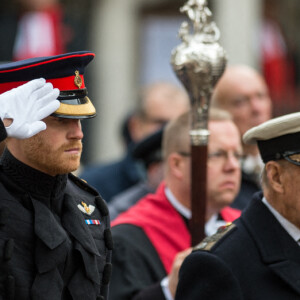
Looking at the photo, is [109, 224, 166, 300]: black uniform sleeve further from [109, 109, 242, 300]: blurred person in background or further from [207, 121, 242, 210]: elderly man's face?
[207, 121, 242, 210]: elderly man's face

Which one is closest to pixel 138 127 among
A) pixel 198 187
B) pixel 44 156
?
pixel 198 187

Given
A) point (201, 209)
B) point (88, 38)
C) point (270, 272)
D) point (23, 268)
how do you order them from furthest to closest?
point (88, 38), point (201, 209), point (270, 272), point (23, 268)

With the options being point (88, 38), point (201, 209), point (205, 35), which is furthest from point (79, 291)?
point (88, 38)

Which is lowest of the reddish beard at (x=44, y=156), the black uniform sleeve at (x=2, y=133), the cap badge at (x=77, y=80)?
the reddish beard at (x=44, y=156)

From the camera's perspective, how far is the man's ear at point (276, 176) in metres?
4.16

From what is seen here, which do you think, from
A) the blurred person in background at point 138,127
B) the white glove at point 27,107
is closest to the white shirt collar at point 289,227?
the white glove at point 27,107

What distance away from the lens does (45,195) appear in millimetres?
3723

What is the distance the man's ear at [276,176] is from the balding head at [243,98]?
283 cm

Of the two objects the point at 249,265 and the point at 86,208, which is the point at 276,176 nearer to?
the point at 249,265

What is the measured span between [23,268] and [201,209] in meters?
1.47

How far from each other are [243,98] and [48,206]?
3659mm

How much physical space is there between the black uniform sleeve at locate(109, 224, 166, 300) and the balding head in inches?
75.8

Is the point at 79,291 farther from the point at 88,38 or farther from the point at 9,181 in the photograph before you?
the point at 88,38

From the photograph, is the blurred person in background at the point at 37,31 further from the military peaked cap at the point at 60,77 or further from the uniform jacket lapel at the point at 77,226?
the uniform jacket lapel at the point at 77,226
